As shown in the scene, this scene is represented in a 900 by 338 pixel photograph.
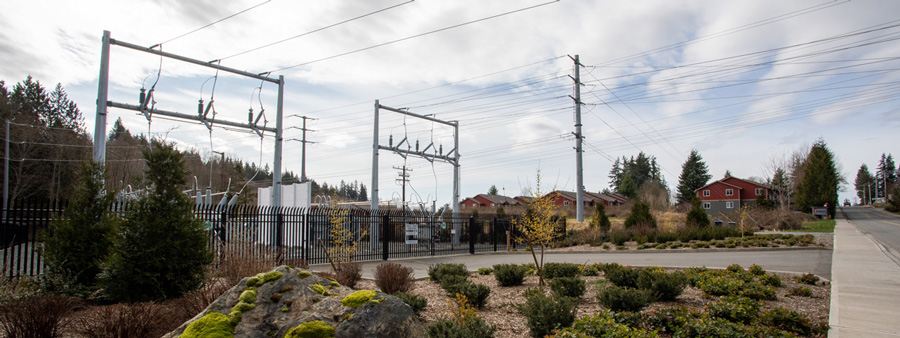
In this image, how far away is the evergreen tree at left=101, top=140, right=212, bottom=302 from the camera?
6945 millimetres

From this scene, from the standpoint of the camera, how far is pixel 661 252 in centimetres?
1875

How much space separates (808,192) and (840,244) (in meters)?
47.0

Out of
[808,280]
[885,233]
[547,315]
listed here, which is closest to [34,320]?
[547,315]

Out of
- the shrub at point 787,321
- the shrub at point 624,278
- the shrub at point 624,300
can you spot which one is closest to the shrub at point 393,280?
the shrub at point 624,300

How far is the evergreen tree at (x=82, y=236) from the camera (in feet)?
24.6

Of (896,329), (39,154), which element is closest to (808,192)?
(896,329)

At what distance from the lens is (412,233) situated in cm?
1861

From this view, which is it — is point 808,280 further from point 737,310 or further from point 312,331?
point 312,331

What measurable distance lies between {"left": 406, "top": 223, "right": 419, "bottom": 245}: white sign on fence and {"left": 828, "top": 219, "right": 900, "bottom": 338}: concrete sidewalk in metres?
12.9

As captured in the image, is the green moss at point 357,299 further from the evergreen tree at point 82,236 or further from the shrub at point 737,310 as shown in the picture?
the evergreen tree at point 82,236

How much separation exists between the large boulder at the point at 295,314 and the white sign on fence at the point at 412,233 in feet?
44.9

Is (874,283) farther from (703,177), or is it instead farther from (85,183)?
(703,177)

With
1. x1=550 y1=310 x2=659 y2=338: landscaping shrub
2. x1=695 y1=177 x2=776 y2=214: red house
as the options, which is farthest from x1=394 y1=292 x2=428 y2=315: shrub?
x1=695 y1=177 x2=776 y2=214: red house

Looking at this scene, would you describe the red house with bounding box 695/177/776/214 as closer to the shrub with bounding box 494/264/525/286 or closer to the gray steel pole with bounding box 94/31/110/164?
the shrub with bounding box 494/264/525/286
